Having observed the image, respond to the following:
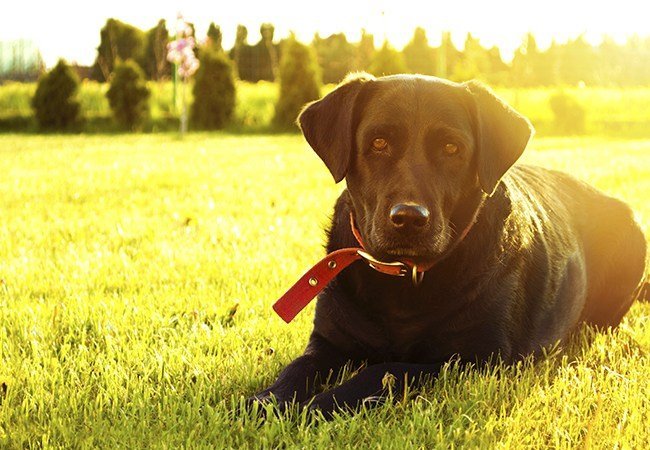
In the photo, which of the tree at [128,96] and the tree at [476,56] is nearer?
the tree at [128,96]

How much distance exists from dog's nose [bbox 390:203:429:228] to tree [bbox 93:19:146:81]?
4204cm

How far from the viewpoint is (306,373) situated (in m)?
3.11

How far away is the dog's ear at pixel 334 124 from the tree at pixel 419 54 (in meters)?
41.6

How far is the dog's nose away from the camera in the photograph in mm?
2926

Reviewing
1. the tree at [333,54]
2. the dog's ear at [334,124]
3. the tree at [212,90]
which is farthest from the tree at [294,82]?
the dog's ear at [334,124]

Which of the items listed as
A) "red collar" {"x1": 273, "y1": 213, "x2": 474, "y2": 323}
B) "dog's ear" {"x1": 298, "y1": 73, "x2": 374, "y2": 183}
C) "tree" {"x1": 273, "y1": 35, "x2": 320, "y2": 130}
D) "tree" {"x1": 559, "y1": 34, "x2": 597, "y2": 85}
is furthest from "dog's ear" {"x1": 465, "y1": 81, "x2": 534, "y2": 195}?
"tree" {"x1": 559, "y1": 34, "x2": 597, "y2": 85}

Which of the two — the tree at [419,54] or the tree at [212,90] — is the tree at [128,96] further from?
the tree at [419,54]

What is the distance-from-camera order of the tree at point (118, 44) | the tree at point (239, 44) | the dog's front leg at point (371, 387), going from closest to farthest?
1. the dog's front leg at point (371, 387)
2. the tree at point (239, 44)
3. the tree at point (118, 44)

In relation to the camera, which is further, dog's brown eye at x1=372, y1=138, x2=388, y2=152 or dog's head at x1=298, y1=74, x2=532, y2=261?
dog's brown eye at x1=372, y1=138, x2=388, y2=152

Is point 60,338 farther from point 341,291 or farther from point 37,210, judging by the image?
point 37,210

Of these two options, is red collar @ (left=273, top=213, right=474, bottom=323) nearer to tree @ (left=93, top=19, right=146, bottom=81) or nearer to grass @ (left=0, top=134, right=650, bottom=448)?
grass @ (left=0, top=134, right=650, bottom=448)

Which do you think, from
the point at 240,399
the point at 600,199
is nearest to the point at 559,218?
the point at 600,199

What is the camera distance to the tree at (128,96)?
2547 cm

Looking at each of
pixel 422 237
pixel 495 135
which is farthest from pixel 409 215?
pixel 495 135
